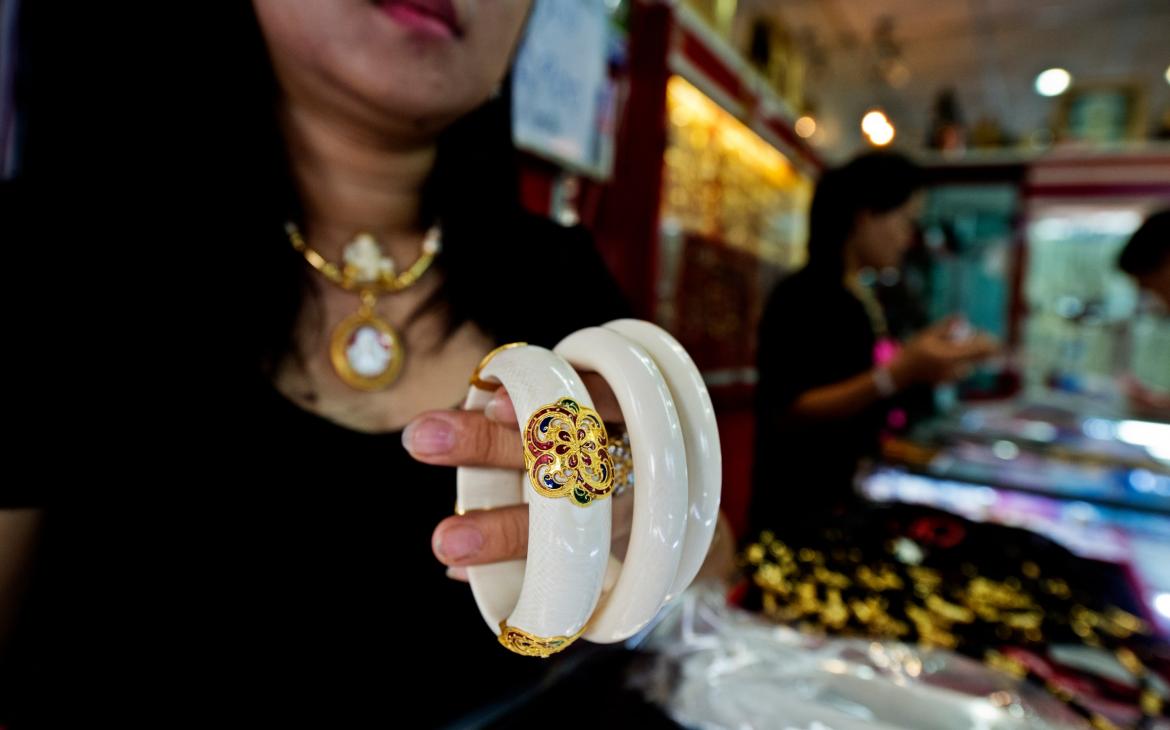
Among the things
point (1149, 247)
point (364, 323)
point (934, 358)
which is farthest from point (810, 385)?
point (1149, 247)

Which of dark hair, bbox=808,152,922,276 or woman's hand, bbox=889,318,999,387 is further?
dark hair, bbox=808,152,922,276

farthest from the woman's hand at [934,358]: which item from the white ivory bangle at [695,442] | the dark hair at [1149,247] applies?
the white ivory bangle at [695,442]

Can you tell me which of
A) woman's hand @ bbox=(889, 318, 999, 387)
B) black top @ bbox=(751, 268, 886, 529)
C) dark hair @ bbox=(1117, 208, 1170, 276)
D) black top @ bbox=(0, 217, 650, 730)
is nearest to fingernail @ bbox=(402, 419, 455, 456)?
black top @ bbox=(0, 217, 650, 730)

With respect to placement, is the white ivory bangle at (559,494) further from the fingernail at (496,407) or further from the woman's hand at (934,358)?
the woman's hand at (934,358)

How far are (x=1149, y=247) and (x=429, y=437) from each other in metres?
2.24

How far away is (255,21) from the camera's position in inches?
16.9

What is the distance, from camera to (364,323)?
1.41 ft

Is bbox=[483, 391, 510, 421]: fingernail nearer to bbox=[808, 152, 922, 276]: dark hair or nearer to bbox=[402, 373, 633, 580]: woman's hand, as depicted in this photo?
bbox=[402, 373, 633, 580]: woman's hand

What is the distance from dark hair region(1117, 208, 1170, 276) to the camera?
67.1 inches

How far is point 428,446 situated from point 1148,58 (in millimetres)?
4046

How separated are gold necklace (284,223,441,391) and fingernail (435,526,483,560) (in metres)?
0.20

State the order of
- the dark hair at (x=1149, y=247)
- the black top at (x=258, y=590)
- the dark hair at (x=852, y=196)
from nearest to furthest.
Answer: the black top at (x=258, y=590)
the dark hair at (x=852, y=196)
the dark hair at (x=1149, y=247)

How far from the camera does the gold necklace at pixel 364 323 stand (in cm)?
43

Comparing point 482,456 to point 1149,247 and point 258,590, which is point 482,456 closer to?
point 258,590
